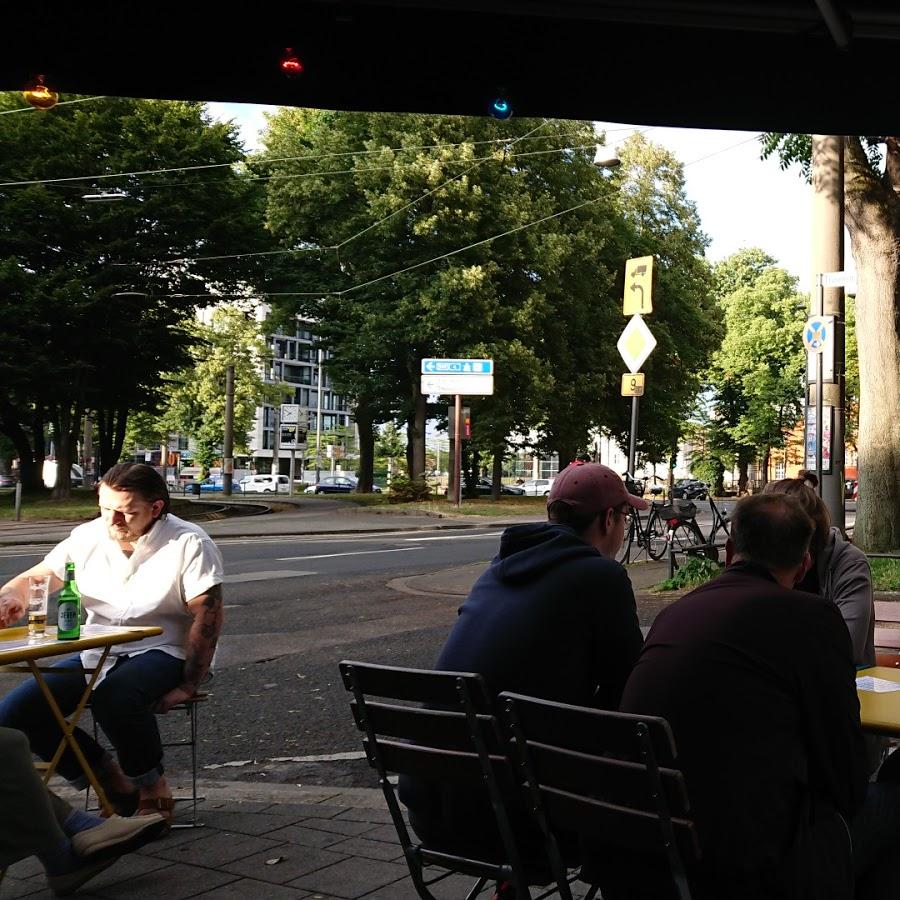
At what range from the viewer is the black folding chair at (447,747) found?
2.91 m

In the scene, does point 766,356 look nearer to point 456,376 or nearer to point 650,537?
point 456,376

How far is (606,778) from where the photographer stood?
2.59 metres

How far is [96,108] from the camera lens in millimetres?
36594

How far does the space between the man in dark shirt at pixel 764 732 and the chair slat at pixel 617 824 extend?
0.05 metres

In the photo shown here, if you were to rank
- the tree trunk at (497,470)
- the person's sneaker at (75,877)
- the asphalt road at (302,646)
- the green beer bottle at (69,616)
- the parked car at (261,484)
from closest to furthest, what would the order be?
the person's sneaker at (75,877) < the green beer bottle at (69,616) < the asphalt road at (302,646) < the tree trunk at (497,470) < the parked car at (261,484)

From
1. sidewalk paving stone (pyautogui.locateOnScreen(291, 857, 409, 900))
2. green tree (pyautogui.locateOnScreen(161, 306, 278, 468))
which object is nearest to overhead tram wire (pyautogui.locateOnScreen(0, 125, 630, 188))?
green tree (pyautogui.locateOnScreen(161, 306, 278, 468))

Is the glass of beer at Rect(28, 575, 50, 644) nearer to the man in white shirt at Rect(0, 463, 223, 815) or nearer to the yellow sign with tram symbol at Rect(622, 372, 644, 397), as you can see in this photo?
the man in white shirt at Rect(0, 463, 223, 815)

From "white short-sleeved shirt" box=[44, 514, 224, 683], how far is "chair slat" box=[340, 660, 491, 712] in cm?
179

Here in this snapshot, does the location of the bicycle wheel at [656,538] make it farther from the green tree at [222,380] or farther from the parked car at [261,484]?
the parked car at [261,484]

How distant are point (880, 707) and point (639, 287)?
10.5 meters

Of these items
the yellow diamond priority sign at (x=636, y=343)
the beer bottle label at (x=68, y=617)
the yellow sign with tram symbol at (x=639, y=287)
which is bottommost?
the beer bottle label at (x=68, y=617)

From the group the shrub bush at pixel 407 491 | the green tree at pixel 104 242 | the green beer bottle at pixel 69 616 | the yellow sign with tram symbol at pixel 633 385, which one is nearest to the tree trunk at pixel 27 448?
the green tree at pixel 104 242

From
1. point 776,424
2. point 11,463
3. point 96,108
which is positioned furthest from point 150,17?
point 11,463

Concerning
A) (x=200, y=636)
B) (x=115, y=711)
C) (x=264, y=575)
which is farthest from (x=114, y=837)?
(x=264, y=575)
